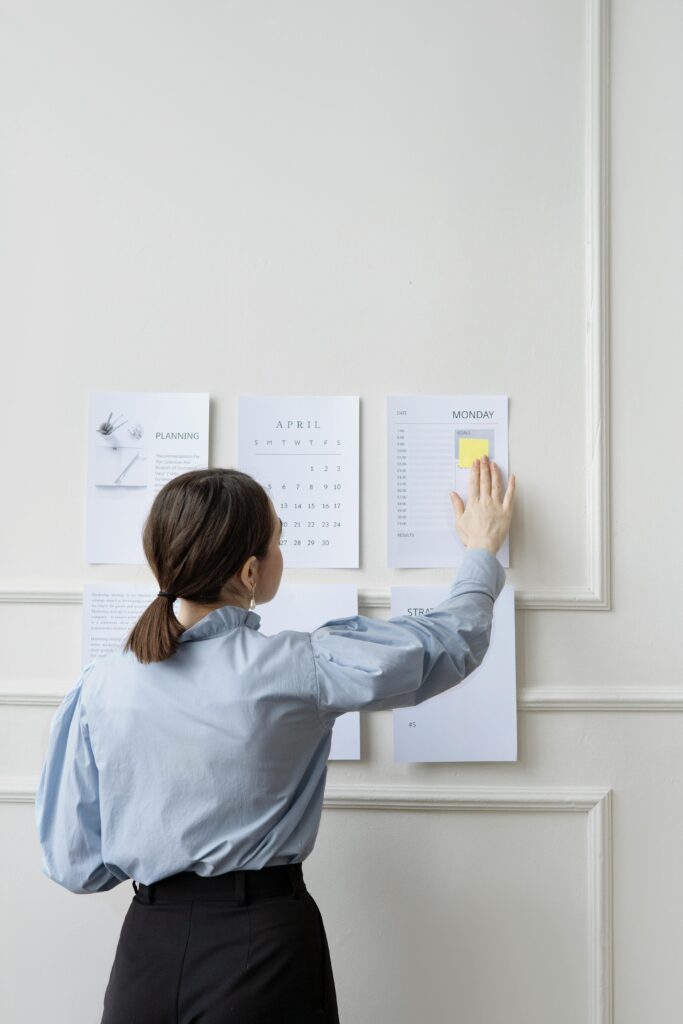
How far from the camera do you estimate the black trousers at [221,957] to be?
3.55ft

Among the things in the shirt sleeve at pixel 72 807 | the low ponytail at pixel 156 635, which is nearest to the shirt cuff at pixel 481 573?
the low ponytail at pixel 156 635

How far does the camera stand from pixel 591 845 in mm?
1593

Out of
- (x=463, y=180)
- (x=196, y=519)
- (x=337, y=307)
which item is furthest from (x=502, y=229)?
(x=196, y=519)

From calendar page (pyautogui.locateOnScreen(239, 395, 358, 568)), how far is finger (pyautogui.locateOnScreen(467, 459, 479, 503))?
0.22m

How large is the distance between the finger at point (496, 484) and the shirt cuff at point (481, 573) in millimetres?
194

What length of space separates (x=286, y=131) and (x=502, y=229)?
18.2 inches

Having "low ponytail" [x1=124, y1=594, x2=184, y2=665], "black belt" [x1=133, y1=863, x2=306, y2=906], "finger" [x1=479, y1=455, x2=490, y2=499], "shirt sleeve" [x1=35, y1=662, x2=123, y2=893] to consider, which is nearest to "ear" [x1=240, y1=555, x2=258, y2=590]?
"low ponytail" [x1=124, y1=594, x2=184, y2=665]

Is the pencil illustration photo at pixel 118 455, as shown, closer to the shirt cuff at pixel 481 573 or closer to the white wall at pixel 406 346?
the white wall at pixel 406 346

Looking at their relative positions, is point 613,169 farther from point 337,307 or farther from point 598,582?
point 598,582

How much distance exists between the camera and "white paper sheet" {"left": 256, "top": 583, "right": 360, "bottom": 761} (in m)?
1.60

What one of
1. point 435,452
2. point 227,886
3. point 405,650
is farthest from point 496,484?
point 227,886

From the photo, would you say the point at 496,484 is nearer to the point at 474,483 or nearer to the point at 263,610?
the point at 474,483

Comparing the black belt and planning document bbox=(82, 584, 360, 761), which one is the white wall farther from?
the black belt

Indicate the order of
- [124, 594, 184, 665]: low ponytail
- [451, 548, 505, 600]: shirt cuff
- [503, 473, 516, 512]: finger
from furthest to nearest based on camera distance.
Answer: [503, 473, 516, 512]: finger < [451, 548, 505, 600]: shirt cuff < [124, 594, 184, 665]: low ponytail
